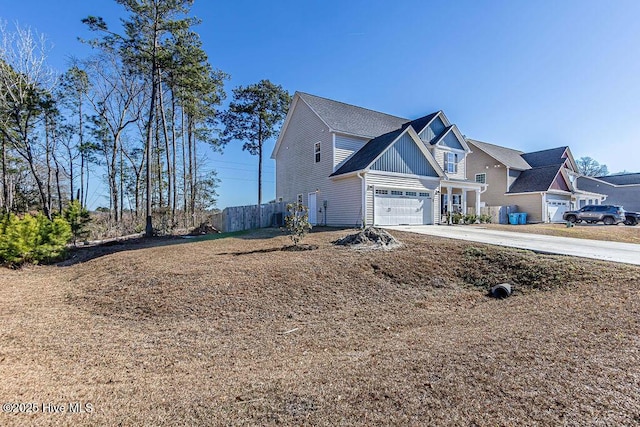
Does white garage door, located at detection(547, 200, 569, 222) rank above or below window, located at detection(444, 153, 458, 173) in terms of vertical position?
below

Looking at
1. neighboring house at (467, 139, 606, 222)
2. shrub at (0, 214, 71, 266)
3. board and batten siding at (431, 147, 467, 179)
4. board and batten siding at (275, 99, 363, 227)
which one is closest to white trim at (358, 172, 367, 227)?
board and batten siding at (275, 99, 363, 227)

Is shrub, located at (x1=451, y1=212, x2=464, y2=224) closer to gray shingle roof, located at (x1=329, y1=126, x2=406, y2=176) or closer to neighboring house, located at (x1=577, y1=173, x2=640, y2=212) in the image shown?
gray shingle roof, located at (x1=329, y1=126, x2=406, y2=176)

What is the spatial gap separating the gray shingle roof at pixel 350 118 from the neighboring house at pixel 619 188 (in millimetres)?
25825

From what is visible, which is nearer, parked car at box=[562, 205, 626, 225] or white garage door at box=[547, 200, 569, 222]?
parked car at box=[562, 205, 626, 225]

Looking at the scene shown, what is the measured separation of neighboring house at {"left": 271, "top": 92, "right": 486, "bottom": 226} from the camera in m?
16.0

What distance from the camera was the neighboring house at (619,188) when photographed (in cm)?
3170

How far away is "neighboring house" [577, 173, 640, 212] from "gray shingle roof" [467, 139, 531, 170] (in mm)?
9108

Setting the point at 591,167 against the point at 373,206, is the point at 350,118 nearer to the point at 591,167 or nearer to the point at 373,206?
the point at 373,206

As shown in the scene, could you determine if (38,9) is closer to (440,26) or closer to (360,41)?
(360,41)

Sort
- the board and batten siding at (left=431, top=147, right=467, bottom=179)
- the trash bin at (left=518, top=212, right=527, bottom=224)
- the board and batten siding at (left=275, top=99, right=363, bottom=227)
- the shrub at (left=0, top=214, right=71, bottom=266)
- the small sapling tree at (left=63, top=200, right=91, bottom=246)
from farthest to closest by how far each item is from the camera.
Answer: the trash bin at (left=518, top=212, right=527, bottom=224)
the board and batten siding at (left=431, top=147, right=467, bottom=179)
the board and batten siding at (left=275, top=99, right=363, bottom=227)
the small sapling tree at (left=63, top=200, right=91, bottom=246)
the shrub at (left=0, top=214, right=71, bottom=266)

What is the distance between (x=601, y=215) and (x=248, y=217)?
25.0m

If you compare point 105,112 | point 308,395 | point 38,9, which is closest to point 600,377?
point 308,395

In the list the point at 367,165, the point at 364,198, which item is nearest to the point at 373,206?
the point at 364,198

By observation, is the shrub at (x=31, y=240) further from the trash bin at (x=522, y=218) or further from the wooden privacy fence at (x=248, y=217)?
the trash bin at (x=522, y=218)
